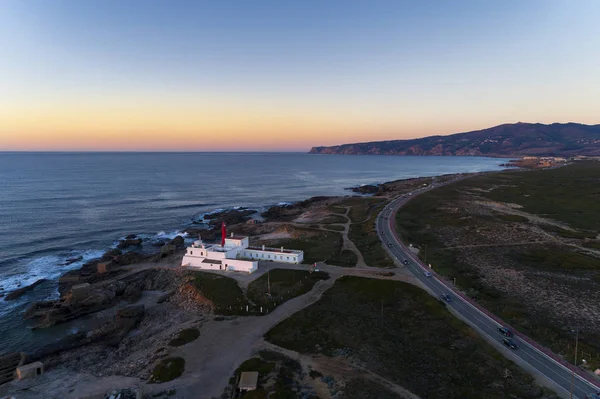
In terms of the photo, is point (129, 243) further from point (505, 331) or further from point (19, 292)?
point (505, 331)

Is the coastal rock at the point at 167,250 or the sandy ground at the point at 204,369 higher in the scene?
the coastal rock at the point at 167,250

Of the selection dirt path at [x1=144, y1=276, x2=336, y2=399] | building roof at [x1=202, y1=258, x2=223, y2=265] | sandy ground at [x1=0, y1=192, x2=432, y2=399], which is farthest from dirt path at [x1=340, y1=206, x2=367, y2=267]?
building roof at [x1=202, y1=258, x2=223, y2=265]

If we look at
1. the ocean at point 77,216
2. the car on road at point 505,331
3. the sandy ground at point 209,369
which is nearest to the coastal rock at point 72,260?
the ocean at point 77,216

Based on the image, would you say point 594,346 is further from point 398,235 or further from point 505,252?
point 398,235

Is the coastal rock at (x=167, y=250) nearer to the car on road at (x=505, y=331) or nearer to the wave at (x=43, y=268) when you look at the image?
the wave at (x=43, y=268)

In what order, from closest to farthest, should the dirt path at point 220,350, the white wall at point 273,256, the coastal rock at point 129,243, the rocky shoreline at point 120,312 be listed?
the dirt path at point 220,350
the rocky shoreline at point 120,312
the white wall at point 273,256
the coastal rock at point 129,243

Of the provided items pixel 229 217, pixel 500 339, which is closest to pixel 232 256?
pixel 500 339
